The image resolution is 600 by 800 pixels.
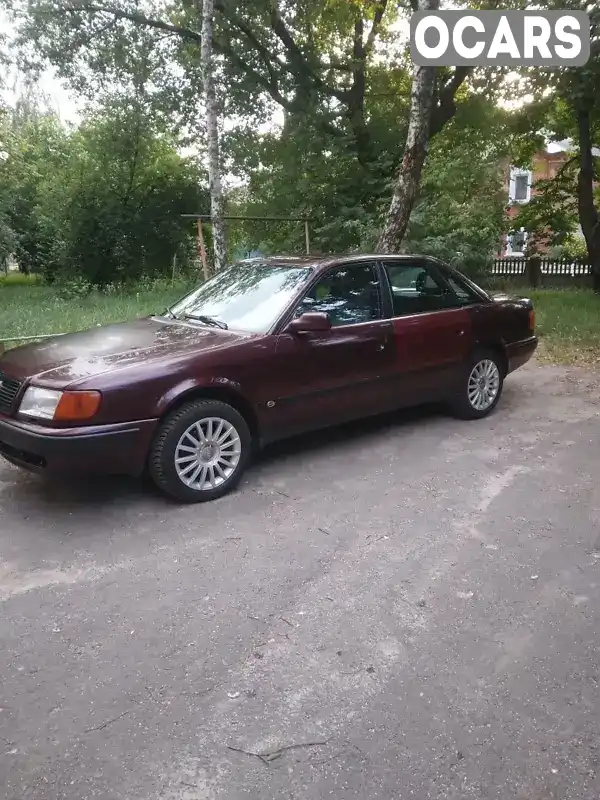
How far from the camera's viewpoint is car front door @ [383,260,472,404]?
560 centimetres

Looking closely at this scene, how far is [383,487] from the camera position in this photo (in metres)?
4.70

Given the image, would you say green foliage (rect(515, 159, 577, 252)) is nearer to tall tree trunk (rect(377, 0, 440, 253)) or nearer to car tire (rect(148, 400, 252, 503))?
tall tree trunk (rect(377, 0, 440, 253))

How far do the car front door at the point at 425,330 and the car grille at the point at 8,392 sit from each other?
2.92 metres

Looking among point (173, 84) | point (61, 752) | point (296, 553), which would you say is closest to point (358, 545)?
point (296, 553)

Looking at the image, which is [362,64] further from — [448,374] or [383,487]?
[383,487]

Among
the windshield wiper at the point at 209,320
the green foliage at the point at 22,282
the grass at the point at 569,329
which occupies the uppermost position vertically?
the green foliage at the point at 22,282

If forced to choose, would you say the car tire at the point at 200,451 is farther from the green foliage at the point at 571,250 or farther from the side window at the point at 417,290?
the green foliage at the point at 571,250

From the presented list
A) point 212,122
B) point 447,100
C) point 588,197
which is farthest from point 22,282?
point 588,197

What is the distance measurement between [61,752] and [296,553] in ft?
5.58

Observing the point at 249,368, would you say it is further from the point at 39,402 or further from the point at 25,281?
the point at 25,281

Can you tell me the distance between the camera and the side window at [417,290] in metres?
5.63

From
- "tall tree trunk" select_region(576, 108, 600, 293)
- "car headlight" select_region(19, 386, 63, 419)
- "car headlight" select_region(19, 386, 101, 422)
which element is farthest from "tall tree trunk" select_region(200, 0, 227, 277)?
"tall tree trunk" select_region(576, 108, 600, 293)

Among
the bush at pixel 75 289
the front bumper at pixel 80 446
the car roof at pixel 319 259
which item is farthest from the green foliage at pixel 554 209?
the front bumper at pixel 80 446

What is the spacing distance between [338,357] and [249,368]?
2.73ft
